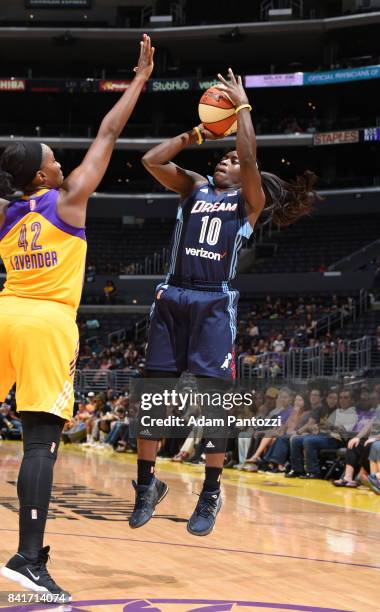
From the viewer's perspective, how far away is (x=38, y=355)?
4234 mm

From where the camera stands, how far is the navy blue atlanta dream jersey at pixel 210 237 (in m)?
5.46

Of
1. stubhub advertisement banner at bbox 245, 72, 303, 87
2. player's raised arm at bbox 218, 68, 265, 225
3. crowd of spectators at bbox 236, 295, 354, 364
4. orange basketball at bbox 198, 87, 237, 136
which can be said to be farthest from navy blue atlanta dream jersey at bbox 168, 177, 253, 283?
stubhub advertisement banner at bbox 245, 72, 303, 87

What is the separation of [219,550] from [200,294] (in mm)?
2075

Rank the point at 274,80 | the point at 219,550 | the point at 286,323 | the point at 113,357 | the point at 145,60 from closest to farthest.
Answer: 1. the point at 145,60
2. the point at 219,550
3. the point at 113,357
4. the point at 286,323
5. the point at 274,80

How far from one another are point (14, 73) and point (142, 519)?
3464 cm

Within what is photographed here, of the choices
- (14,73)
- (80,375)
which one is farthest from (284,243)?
(14,73)

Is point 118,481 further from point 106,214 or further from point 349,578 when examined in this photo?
point 106,214

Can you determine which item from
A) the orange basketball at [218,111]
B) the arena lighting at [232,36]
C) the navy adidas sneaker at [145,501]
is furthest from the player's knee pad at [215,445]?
the arena lighting at [232,36]

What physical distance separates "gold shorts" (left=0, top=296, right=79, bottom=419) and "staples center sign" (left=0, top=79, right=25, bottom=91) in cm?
3219

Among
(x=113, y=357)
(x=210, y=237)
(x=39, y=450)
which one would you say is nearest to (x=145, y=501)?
(x=39, y=450)

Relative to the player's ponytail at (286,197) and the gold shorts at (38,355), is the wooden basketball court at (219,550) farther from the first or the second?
the player's ponytail at (286,197)

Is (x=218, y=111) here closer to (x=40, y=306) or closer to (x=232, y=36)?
(x=40, y=306)

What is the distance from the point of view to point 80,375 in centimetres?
2608

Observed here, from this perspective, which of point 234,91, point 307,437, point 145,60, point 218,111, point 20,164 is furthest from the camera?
point 307,437
